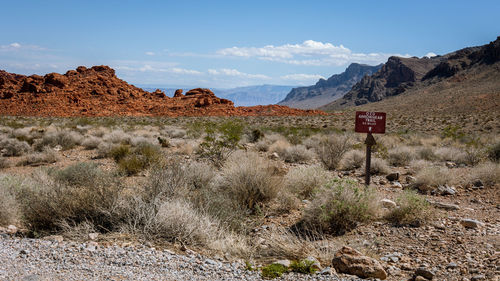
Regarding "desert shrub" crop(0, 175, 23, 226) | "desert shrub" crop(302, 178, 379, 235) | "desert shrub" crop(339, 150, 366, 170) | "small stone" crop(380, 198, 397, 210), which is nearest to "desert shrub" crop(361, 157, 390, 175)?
"desert shrub" crop(339, 150, 366, 170)

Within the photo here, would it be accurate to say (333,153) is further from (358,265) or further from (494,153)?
(358,265)

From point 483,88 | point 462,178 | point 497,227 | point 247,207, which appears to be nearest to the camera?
point 497,227

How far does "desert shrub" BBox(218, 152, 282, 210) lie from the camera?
668 centimetres

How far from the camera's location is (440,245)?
4.75 meters

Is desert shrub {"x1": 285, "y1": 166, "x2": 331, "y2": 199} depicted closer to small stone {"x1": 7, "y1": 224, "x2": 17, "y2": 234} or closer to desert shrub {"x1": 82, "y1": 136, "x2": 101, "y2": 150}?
small stone {"x1": 7, "y1": 224, "x2": 17, "y2": 234}

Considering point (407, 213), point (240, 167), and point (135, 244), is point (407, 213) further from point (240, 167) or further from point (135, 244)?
point (135, 244)

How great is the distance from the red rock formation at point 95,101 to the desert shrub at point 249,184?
50.9 m

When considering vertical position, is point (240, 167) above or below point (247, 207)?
above

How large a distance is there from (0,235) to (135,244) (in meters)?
1.90

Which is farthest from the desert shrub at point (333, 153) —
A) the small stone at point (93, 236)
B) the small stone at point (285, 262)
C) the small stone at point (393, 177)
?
the small stone at point (93, 236)

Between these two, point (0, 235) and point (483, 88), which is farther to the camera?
point (483, 88)

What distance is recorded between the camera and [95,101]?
2498 inches

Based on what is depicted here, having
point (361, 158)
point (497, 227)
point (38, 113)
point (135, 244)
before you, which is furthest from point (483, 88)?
point (38, 113)

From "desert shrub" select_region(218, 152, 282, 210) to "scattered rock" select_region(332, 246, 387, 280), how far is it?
2693 millimetres
